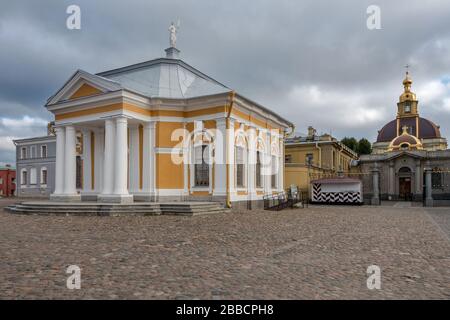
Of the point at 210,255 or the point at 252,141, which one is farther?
the point at 252,141

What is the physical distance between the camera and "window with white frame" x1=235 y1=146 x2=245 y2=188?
17.7 metres

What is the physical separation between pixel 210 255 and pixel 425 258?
12.8ft

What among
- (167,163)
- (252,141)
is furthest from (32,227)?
(252,141)

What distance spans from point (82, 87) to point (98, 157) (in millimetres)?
3599

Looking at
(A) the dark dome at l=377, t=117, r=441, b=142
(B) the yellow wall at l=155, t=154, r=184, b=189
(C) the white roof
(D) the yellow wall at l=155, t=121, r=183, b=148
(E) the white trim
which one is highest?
(A) the dark dome at l=377, t=117, r=441, b=142

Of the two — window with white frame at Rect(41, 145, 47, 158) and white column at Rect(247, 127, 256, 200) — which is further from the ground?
window with white frame at Rect(41, 145, 47, 158)

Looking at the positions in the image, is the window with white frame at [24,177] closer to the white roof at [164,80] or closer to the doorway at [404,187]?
the white roof at [164,80]

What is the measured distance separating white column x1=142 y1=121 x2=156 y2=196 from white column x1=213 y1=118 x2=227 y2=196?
114 inches

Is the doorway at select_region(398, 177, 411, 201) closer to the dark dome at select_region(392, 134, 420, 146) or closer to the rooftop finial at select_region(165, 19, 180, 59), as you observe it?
the dark dome at select_region(392, 134, 420, 146)

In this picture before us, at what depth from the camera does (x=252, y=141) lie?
19.0 meters

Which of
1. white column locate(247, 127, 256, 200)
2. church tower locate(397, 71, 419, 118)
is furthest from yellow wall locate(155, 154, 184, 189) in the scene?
church tower locate(397, 71, 419, 118)

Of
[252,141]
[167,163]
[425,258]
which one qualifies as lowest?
[425,258]

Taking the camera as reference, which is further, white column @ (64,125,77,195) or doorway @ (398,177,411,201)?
doorway @ (398,177,411,201)
